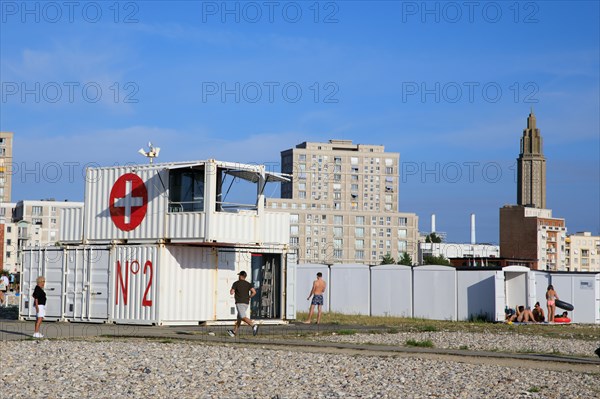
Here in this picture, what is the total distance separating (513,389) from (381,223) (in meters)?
171

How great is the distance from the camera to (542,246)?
199375 millimetres

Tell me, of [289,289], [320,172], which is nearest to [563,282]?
[289,289]

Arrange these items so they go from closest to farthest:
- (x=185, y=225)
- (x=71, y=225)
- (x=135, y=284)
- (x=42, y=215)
Result: (x=185, y=225) → (x=135, y=284) → (x=71, y=225) → (x=42, y=215)

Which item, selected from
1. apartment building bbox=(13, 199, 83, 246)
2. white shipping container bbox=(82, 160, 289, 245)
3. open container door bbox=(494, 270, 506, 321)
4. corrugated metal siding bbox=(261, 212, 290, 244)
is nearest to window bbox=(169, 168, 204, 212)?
white shipping container bbox=(82, 160, 289, 245)

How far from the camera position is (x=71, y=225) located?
31219mm

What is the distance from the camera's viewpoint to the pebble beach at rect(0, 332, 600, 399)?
47.2ft

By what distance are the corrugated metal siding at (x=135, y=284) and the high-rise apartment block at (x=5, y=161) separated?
167m

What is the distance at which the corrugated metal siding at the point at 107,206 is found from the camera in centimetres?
2895

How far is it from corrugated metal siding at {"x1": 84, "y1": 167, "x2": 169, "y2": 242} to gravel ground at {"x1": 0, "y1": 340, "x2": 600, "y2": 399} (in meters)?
8.68

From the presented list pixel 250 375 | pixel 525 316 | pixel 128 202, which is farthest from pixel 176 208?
pixel 525 316

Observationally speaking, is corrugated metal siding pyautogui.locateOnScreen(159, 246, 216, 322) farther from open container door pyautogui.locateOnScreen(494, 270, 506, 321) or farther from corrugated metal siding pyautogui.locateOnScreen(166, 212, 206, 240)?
open container door pyautogui.locateOnScreen(494, 270, 506, 321)

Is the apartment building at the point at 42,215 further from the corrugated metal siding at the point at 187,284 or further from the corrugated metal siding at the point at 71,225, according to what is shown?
the corrugated metal siding at the point at 187,284

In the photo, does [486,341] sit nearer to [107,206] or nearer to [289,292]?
[289,292]

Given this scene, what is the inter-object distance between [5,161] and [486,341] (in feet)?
584
